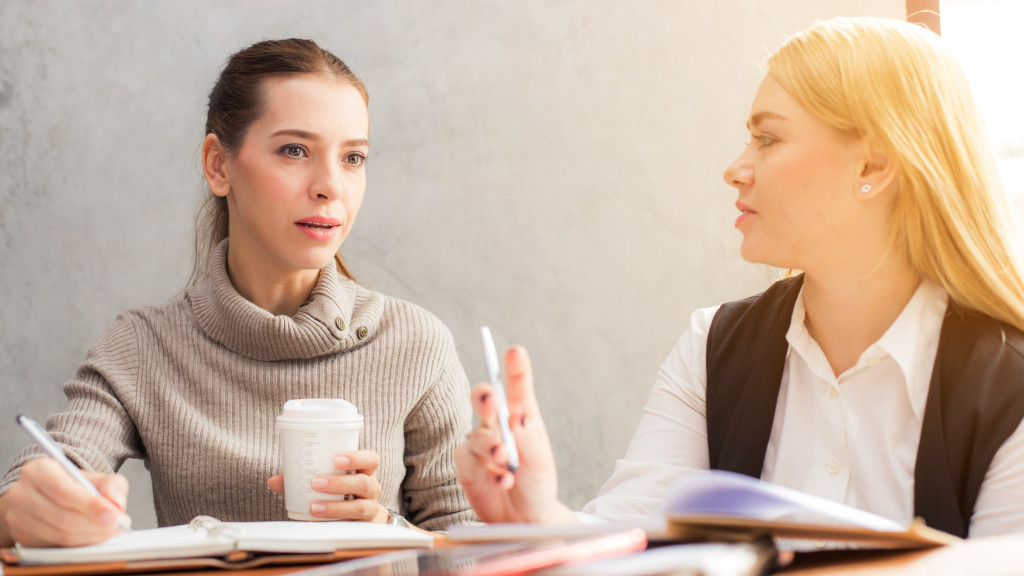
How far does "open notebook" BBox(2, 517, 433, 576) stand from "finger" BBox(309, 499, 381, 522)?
0.63ft

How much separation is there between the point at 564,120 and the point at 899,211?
106cm

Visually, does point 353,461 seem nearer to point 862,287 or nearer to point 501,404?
point 501,404

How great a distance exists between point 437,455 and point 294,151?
63 centimetres

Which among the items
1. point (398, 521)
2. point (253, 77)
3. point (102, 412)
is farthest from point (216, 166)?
point (398, 521)

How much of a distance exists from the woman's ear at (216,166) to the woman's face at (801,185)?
100 cm

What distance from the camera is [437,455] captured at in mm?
1615

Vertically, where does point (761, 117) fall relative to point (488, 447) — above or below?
above

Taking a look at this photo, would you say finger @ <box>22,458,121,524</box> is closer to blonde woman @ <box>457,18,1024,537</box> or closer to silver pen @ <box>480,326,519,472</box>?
silver pen @ <box>480,326,519,472</box>

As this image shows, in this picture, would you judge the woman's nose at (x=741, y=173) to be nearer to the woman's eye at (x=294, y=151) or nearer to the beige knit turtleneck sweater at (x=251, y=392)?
the beige knit turtleneck sweater at (x=251, y=392)

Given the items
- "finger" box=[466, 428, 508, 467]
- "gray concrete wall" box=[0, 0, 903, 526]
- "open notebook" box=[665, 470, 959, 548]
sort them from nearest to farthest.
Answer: "open notebook" box=[665, 470, 959, 548], "finger" box=[466, 428, 508, 467], "gray concrete wall" box=[0, 0, 903, 526]

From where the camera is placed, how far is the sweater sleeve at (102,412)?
1321mm

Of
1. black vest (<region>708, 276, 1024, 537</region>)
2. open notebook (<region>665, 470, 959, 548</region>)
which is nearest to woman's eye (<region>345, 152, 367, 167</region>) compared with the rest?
black vest (<region>708, 276, 1024, 537</region>)

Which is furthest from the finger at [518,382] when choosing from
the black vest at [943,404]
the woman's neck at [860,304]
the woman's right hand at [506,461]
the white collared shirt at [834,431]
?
the woman's neck at [860,304]

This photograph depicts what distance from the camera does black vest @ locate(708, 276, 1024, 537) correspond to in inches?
43.6
